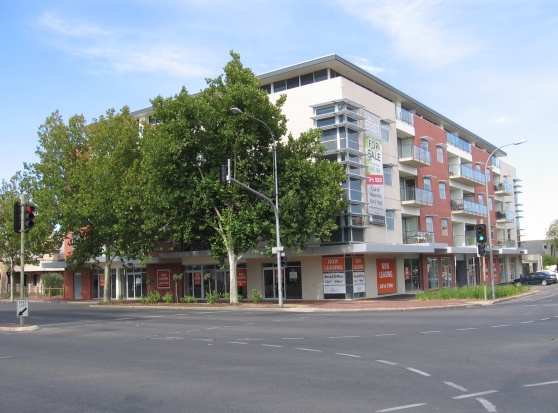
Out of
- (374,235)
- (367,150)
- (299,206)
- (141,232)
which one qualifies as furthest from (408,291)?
(141,232)

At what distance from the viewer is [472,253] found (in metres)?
50.7

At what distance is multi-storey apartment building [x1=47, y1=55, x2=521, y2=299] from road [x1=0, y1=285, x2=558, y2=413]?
17.4 meters

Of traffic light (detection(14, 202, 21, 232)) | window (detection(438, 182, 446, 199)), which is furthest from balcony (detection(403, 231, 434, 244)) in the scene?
traffic light (detection(14, 202, 21, 232))

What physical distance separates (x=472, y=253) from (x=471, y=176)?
8119mm

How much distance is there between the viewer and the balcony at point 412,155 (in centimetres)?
4159

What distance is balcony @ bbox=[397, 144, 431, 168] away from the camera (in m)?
41.6

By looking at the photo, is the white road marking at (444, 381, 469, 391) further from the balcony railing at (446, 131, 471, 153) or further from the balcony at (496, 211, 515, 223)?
the balcony at (496, 211, 515, 223)

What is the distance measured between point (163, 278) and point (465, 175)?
3041 centimetres

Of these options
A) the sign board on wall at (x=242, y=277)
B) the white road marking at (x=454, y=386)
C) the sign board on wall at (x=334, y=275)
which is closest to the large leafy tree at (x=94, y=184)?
the sign board on wall at (x=242, y=277)

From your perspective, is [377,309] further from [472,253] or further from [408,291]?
[472,253]

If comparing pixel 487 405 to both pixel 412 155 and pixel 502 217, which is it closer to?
pixel 412 155

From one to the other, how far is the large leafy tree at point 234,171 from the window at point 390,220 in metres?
8.41

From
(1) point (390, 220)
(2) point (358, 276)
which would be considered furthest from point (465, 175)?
(2) point (358, 276)

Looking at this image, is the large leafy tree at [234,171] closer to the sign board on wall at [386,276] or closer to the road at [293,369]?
the sign board on wall at [386,276]
